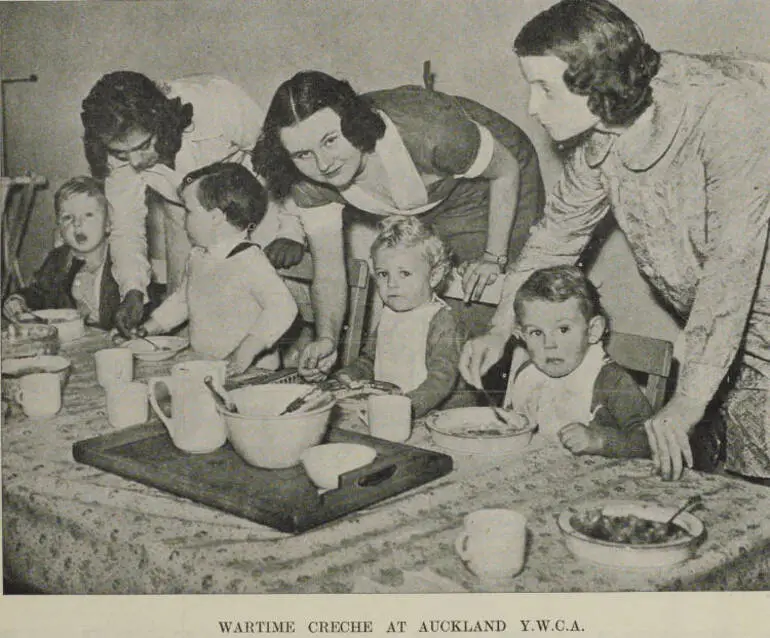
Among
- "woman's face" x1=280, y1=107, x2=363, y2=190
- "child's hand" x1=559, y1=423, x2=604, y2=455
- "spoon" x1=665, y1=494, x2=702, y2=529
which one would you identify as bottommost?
"spoon" x1=665, y1=494, x2=702, y2=529

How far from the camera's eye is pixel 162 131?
2.15 metres

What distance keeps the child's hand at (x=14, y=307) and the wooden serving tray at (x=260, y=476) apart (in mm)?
917

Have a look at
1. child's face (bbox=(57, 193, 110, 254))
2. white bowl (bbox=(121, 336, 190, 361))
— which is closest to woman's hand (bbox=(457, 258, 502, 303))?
white bowl (bbox=(121, 336, 190, 361))

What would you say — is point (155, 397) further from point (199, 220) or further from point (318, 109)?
point (199, 220)

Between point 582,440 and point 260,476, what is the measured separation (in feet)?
1.38

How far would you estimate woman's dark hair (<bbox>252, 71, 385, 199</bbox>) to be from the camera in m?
1.79

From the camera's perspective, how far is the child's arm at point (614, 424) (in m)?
1.14

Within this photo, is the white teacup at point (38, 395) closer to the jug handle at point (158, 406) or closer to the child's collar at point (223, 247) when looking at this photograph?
the jug handle at point (158, 406)

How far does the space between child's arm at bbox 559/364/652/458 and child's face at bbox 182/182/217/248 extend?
104cm

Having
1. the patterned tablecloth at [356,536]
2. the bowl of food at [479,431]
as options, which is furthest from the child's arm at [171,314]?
the bowl of food at [479,431]

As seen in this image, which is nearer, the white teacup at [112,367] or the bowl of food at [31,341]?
the white teacup at [112,367]

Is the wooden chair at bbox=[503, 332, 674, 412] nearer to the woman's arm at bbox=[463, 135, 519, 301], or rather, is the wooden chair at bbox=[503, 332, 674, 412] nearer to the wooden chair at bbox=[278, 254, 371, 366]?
the woman's arm at bbox=[463, 135, 519, 301]

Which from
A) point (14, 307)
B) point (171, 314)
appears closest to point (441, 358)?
point (171, 314)

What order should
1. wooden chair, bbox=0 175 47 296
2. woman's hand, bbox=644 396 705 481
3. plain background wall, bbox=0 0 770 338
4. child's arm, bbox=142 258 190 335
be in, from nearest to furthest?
woman's hand, bbox=644 396 705 481 < plain background wall, bbox=0 0 770 338 < child's arm, bbox=142 258 190 335 < wooden chair, bbox=0 175 47 296
